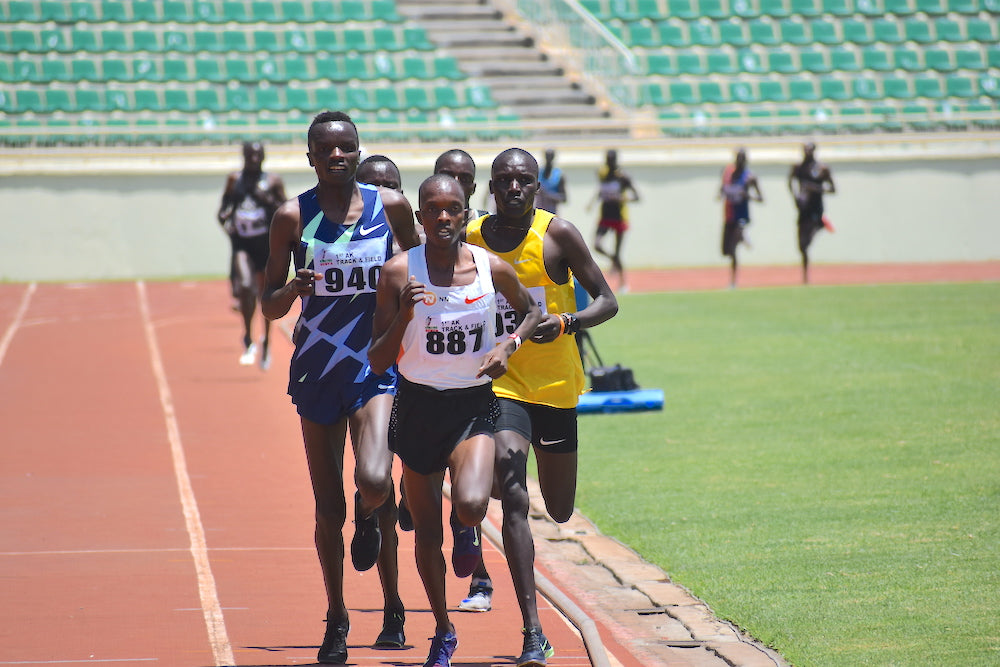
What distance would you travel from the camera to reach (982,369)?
14.2 meters

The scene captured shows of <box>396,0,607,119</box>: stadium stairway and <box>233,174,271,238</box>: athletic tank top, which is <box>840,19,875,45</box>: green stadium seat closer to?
<box>396,0,607,119</box>: stadium stairway

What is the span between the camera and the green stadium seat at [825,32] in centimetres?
3281

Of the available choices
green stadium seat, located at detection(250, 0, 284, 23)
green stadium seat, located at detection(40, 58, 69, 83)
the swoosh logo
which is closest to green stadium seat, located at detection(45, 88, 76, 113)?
green stadium seat, located at detection(40, 58, 69, 83)

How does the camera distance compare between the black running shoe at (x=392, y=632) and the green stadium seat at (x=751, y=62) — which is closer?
the black running shoe at (x=392, y=632)

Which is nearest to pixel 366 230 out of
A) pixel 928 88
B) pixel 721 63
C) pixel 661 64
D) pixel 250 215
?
pixel 250 215

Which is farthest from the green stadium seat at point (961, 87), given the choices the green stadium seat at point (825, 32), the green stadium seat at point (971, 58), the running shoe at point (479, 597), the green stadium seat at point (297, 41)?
the running shoe at point (479, 597)

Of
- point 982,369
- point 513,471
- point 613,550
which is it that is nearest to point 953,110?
point 982,369

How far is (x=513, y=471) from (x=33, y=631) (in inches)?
92.4

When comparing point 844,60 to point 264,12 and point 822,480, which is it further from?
point 822,480

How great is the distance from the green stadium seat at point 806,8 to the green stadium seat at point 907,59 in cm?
213

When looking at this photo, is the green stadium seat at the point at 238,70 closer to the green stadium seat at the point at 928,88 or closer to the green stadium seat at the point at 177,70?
the green stadium seat at the point at 177,70

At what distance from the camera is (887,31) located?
3334cm

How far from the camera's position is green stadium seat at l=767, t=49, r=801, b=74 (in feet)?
105

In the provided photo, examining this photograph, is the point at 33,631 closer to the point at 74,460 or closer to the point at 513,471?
the point at 513,471
